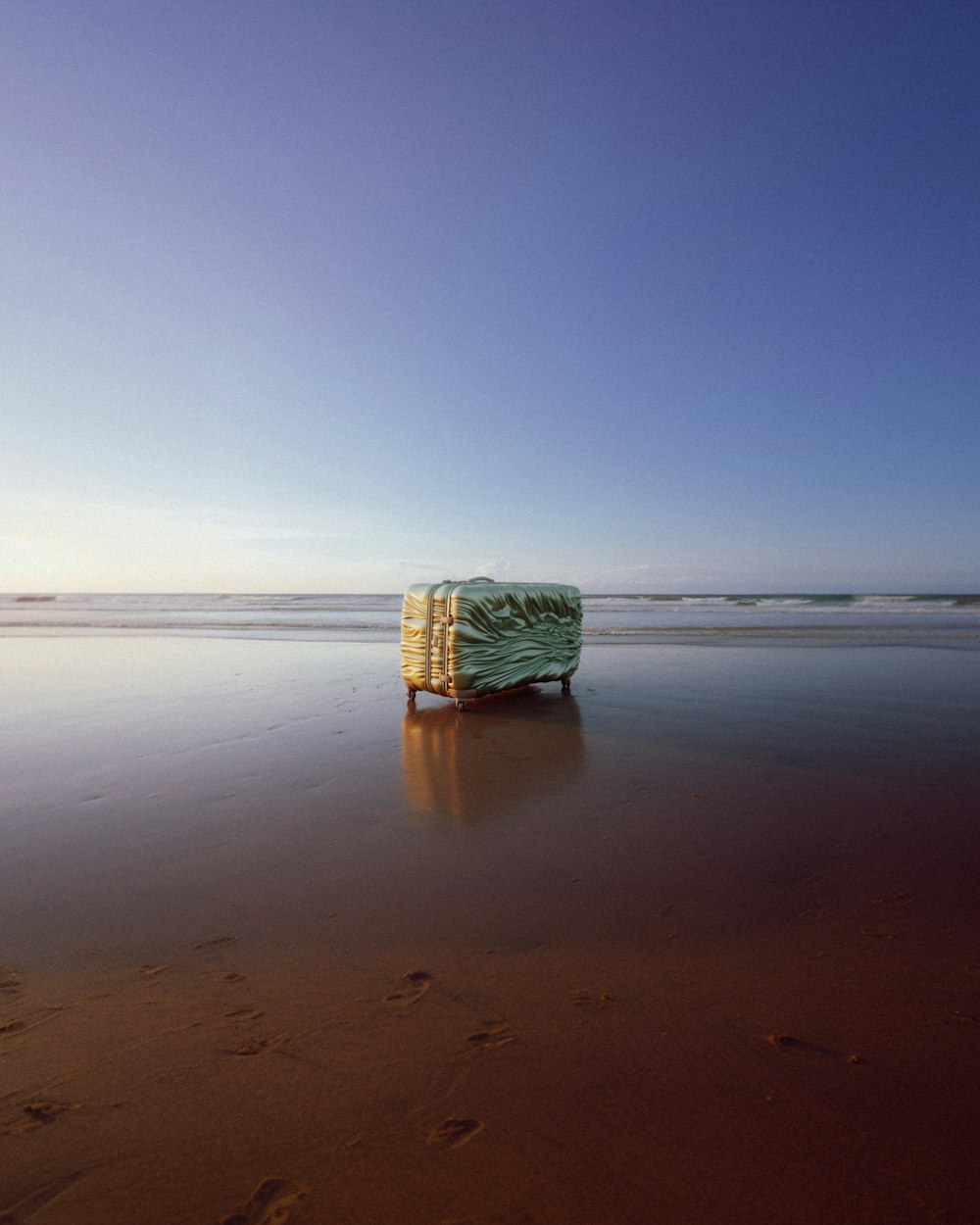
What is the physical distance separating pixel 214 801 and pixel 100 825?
0.62 metres

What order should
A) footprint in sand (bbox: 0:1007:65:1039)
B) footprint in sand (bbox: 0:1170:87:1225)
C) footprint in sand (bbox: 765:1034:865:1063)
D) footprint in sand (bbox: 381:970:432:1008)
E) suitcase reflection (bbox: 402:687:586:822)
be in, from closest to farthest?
footprint in sand (bbox: 0:1170:87:1225) < footprint in sand (bbox: 765:1034:865:1063) < footprint in sand (bbox: 0:1007:65:1039) < footprint in sand (bbox: 381:970:432:1008) < suitcase reflection (bbox: 402:687:586:822)

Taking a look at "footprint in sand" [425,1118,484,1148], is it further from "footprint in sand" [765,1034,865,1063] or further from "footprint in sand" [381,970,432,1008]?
"footprint in sand" [765,1034,865,1063]

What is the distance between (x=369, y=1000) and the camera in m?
2.13

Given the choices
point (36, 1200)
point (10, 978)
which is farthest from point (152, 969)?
point (36, 1200)

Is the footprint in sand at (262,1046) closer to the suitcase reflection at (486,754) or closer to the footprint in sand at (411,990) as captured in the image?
the footprint in sand at (411,990)

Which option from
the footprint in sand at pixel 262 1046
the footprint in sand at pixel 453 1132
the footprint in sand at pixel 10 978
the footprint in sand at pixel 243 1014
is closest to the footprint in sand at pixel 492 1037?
the footprint in sand at pixel 453 1132

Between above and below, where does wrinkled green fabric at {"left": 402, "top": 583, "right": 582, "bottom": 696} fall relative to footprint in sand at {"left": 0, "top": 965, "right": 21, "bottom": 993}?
above

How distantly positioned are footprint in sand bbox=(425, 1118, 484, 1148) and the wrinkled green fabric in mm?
5241

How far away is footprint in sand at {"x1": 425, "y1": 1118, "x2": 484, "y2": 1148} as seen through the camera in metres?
1.59

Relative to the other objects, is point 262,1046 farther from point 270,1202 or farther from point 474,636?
point 474,636

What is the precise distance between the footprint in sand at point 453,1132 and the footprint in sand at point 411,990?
19.5 inches

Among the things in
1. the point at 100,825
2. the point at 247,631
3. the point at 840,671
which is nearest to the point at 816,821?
the point at 100,825

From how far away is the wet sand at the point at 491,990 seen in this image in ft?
4.94

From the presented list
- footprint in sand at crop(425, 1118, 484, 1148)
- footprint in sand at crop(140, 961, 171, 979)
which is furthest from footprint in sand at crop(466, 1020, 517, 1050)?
footprint in sand at crop(140, 961, 171, 979)
